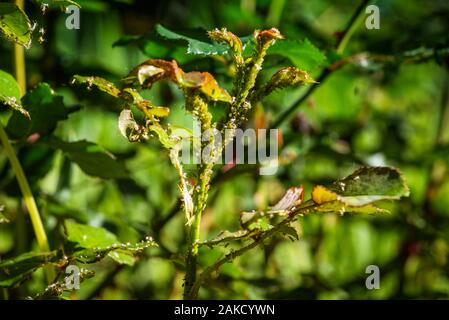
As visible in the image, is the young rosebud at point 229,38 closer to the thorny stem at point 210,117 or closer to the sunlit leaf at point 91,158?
the thorny stem at point 210,117

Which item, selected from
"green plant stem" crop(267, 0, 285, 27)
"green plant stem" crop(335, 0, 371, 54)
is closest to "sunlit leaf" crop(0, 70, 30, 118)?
"green plant stem" crop(335, 0, 371, 54)

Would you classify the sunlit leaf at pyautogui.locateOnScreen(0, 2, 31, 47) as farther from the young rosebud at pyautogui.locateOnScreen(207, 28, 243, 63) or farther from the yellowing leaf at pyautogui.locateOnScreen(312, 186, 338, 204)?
the yellowing leaf at pyautogui.locateOnScreen(312, 186, 338, 204)

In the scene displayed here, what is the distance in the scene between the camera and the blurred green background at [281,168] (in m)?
0.79

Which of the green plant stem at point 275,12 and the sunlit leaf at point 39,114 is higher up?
the green plant stem at point 275,12

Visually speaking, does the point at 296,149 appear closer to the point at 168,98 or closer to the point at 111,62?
the point at 168,98

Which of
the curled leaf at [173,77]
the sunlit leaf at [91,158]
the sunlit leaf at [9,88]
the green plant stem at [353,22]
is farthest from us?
the green plant stem at [353,22]

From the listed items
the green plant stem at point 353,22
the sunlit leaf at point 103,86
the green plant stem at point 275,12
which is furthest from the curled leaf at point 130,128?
the green plant stem at point 275,12

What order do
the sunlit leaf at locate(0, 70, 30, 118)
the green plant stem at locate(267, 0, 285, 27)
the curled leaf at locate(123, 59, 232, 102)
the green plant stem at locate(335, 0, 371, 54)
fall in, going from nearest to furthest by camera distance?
1. the curled leaf at locate(123, 59, 232, 102)
2. the sunlit leaf at locate(0, 70, 30, 118)
3. the green plant stem at locate(335, 0, 371, 54)
4. the green plant stem at locate(267, 0, 285, 27)

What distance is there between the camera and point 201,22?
1.20m

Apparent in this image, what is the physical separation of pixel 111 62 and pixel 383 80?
74cm

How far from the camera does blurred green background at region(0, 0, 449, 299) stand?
2.60 feet

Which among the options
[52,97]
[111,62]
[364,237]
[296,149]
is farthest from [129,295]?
[111,62]

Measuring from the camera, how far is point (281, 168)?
1.05 meters

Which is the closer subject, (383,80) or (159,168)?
(383,80)
